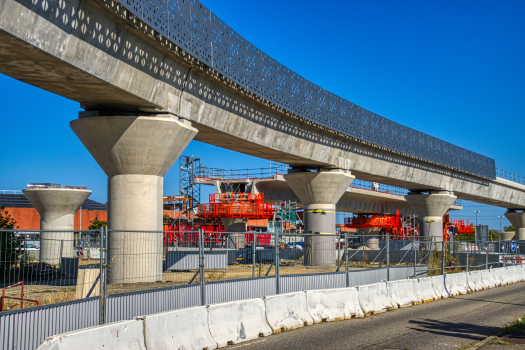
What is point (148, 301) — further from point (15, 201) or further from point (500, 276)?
point (15, 201)

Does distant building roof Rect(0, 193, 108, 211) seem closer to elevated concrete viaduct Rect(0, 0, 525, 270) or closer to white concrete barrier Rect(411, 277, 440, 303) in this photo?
elevated concrete viaduct Rect(0, 0, 525, 270)

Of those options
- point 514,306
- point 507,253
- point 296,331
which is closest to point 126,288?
point 296,331

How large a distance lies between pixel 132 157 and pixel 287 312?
7237mm

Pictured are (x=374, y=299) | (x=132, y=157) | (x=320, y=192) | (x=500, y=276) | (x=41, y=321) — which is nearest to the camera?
(x=41, y=321)

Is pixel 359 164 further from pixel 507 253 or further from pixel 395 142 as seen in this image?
pixel 507 253

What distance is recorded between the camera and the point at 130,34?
13.2 meters

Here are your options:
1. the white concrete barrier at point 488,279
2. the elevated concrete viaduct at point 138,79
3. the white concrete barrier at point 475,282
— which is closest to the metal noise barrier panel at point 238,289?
the elevated concrete viaduct at point 138,79

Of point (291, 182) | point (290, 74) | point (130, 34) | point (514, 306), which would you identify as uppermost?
point (290, 74)

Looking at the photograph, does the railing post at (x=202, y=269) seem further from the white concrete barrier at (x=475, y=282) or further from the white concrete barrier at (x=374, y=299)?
the white concrete barrier at (x=475, y=282)

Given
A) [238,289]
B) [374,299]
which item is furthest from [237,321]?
[374,299]

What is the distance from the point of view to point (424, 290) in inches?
622

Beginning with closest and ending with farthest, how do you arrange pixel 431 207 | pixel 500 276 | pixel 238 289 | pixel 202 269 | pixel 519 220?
pixel 202 269 < pixel 238 289 < pixel 500 276 < pixel 431 207 < pixel 519 220

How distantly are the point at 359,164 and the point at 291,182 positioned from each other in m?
4.08

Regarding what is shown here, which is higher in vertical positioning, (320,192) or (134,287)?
(320,192)
